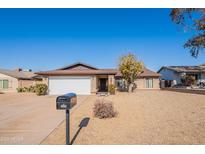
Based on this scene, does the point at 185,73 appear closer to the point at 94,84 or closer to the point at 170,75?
the point at 170,75

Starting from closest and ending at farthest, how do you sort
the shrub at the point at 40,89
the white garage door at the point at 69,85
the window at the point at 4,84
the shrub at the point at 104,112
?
the shrub at the point at 104,112 → the shrub at the point at 40,89 → the white garage door at the point at 69,85 → the window at the point at 4,84

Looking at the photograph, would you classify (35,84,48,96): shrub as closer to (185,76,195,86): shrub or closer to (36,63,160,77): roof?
(36,63,160,77): roof

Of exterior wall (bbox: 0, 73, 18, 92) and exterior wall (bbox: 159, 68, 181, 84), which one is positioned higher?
exterior wall (bbox: 159, 68, 181, 84)

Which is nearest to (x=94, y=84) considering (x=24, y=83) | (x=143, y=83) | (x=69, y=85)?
(x=69, y=85)

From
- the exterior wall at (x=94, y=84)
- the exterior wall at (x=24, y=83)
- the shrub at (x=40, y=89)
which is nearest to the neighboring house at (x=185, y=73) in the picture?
the exterior wall at (x=94, y=84)

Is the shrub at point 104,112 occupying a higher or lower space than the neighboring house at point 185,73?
lower

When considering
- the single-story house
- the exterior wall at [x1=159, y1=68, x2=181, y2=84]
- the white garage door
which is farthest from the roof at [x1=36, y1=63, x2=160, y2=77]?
the exterior wall at [x1=159, y1=68, x2=181, y2=84]

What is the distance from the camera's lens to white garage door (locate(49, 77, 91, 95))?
2197 centimetres

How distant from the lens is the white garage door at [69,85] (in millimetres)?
21969

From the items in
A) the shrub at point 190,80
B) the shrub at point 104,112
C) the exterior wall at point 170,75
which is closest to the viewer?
the shrub at point 104,112

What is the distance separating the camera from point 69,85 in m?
22.1

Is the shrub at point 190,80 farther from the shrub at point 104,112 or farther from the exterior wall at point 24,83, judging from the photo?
the exterior wall at point 24,83

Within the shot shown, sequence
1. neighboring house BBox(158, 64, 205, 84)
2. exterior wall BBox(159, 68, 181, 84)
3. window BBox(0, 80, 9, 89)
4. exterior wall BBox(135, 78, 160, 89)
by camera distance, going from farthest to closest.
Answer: exterior wall BBox(159, 68, 181, 84) → exterior wall BBox(135, 78, 160, 89) → neighboring house BBox(158, 64, 205, 84) → window BBox(0, 80, 9, 89)
